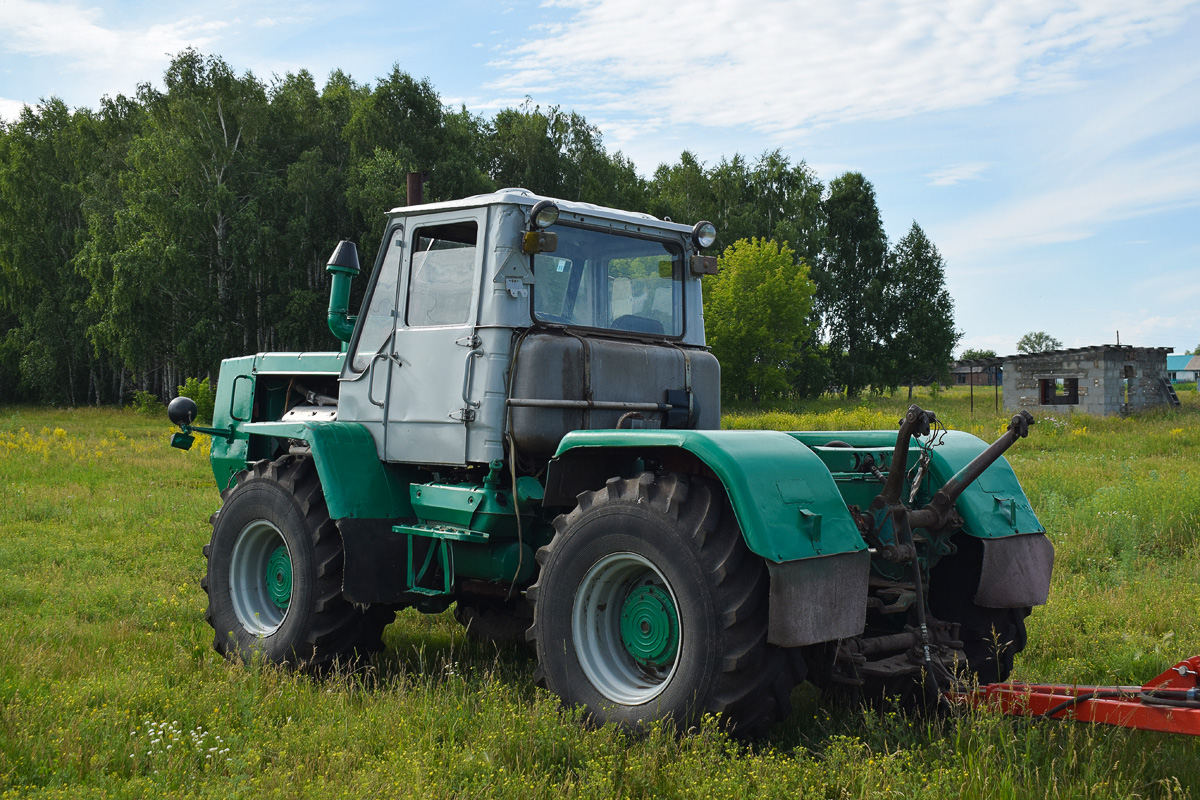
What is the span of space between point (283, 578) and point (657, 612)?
2.85m

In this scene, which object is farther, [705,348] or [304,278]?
[304,278]

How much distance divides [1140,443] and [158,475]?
21472 mm

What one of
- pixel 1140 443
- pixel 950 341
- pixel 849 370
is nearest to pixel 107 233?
pixel 1140 443

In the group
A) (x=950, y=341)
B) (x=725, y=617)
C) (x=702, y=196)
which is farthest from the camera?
(x=950, y=341)

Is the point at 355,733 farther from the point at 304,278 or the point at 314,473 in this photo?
the point at 304,278

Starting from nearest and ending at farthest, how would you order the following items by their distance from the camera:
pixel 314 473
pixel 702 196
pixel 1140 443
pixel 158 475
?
pixel 314 473 → pixel 158 475 → pixel 1140 443 → pixel 702 196

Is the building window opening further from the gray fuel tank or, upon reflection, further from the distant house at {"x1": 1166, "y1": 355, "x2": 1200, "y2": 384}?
the distant house at {"x1": 1166, "y1": 355, "x2": 1200, "y2": 384}

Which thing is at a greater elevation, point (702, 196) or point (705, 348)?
point (702, 196)

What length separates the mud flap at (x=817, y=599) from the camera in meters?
3.69

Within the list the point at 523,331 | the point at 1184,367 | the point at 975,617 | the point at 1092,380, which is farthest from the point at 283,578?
the point at 1184,367

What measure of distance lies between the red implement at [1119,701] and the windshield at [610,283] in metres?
2.67

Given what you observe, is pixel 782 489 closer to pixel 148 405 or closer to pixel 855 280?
pixel 148 405

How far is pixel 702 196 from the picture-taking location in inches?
2136

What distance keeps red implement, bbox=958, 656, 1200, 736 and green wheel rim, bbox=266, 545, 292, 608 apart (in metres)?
3.91
